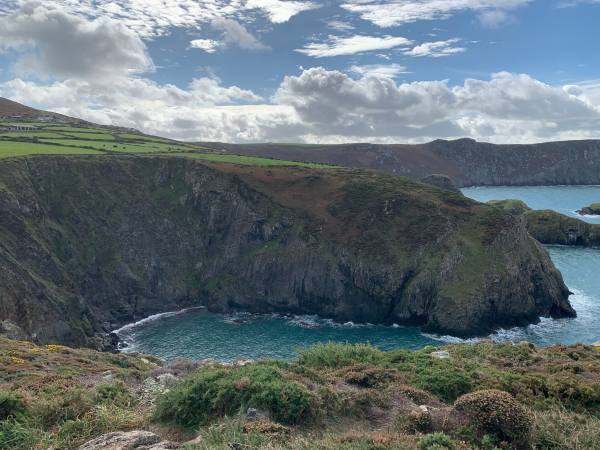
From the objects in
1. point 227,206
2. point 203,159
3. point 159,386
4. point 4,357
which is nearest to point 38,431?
point 159,386

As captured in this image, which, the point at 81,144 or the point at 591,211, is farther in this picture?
the point at 591,211

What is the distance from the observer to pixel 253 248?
91.3m

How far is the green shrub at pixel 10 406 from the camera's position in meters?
15.3

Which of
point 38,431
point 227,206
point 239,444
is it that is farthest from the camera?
point 227,206

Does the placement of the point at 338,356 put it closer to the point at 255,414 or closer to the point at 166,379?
the point at 166,379

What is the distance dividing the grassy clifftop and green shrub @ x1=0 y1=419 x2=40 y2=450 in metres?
0.04

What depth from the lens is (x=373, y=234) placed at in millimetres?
85750

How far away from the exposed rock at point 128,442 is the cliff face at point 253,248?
5313cm

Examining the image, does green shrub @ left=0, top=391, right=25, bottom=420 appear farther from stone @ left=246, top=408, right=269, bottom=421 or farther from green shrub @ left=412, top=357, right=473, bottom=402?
green shrub @ left=412, top=357, right=473, bottom=402

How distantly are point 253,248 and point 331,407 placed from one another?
7584 centimetres

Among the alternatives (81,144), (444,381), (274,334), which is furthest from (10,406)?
(81,144)

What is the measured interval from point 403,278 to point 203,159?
2309 inches

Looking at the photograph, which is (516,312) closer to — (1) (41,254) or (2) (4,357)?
(2) (4,357)

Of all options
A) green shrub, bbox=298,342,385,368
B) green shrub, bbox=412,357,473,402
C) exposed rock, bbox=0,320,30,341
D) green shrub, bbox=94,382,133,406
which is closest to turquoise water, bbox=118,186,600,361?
exposed rock, bbox=0,320,30,341
